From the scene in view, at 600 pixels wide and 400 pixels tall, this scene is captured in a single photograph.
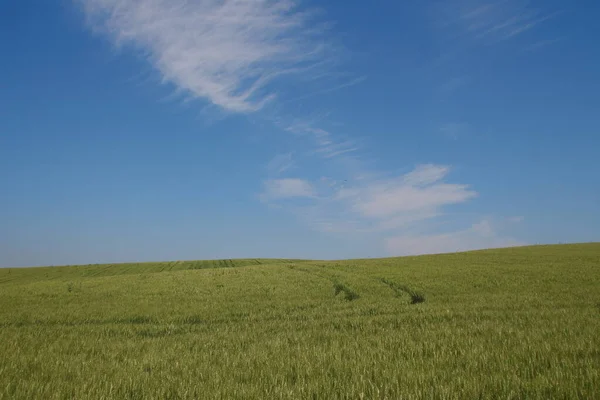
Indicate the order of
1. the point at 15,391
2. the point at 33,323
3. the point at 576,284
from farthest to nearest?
the point at 576,284 < the point at 33,323 < the point at 15,391

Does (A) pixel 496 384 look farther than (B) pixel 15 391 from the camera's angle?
No

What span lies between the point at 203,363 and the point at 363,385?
11.7 feet

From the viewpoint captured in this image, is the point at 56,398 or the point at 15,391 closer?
the point at 56,398

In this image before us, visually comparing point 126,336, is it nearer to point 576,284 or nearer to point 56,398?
point 56,398

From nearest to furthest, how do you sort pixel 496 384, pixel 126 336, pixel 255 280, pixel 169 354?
1. pixel 496 384
2. pixel 169 354
3. pixel 126 336
4. pixel 255 280

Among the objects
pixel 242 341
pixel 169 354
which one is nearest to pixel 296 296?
pixel 242 341

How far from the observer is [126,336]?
13.0 metres

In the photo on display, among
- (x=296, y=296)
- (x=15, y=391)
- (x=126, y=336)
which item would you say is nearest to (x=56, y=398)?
(x=15, y=391)

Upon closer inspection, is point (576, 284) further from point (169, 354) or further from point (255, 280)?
point (169, 354)

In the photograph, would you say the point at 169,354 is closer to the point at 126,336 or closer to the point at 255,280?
the point at 126,336

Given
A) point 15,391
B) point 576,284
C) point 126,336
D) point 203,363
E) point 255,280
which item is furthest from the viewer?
point 255,280

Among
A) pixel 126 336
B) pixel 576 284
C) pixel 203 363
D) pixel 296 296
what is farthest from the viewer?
pixel 576 284

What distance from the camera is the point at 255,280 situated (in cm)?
3006

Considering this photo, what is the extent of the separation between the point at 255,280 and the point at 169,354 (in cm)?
2121
